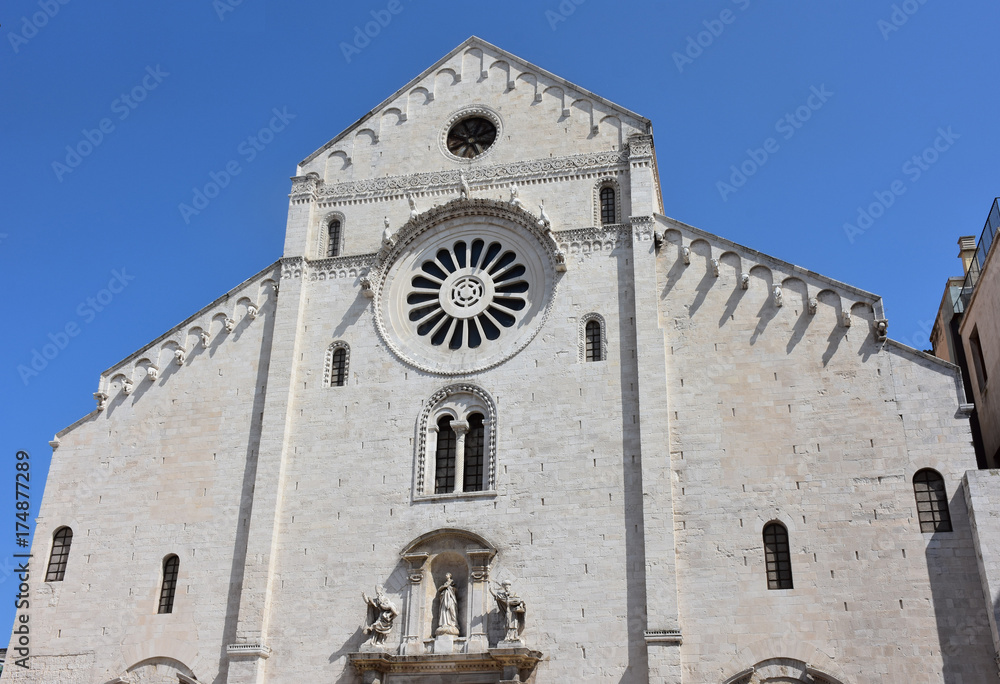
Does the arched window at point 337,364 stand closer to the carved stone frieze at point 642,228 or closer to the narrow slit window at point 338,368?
the narrow slit window at point 338,368

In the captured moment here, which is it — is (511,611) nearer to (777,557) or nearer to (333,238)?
(777,557)

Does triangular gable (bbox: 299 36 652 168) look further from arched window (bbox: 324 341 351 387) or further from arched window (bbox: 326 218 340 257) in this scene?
arched window (bbox: 324 341 351 387)

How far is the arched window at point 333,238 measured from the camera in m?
26.7

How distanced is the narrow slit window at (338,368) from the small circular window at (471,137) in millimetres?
6227

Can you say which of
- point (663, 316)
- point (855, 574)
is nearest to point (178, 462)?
point (663, 316)

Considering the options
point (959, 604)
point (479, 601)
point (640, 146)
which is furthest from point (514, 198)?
point (959, 604)

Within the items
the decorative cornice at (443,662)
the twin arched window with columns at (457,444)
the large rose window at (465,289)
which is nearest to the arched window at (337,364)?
the large rose window at (465,289)

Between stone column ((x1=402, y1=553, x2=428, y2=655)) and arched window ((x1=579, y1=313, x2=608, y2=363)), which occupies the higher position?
arched window ((x1=579, y1=313, x2=608, y2=363))

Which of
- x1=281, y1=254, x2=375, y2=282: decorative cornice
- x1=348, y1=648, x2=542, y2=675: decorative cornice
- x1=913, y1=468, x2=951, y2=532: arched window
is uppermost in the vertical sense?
x1=281, y1=254, x2=375, y2=282: decorative cornice

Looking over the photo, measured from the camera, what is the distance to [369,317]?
25.3 meters

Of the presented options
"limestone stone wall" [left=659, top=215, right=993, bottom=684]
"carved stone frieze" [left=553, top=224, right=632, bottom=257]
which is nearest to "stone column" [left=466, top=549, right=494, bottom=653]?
"limestone stone wall" [left=659, top=215, right=993, bottom=684]

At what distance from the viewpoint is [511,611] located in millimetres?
20766

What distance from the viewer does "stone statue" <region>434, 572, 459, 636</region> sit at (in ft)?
69.3

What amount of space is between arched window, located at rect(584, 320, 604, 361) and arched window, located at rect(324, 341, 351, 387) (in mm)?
5877
